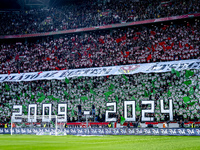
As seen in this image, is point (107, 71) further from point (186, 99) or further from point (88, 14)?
point (88, 14)

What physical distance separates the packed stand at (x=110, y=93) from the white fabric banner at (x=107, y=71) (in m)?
0.70

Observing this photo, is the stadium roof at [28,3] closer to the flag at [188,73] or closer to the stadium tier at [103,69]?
the stadium tier at [103,69]

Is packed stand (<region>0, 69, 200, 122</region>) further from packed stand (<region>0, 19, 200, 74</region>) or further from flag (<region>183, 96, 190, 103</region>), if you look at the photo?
packed stand (<region>0, 19, 200, 74</region>)

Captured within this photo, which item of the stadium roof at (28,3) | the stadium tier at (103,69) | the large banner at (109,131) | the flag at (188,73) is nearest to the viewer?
the large banner at (109,131)

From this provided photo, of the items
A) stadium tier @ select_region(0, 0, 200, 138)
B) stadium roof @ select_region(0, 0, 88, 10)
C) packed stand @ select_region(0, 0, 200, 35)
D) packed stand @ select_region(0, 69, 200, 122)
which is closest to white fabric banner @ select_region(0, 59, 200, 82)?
stadium tier @ select_region(0, 0, 200, 138)

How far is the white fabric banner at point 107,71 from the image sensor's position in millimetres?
28691

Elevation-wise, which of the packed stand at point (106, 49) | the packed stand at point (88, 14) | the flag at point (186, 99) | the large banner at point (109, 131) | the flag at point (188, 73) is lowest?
the large banner at point (109, 131)

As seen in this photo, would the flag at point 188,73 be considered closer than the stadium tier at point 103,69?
Yes

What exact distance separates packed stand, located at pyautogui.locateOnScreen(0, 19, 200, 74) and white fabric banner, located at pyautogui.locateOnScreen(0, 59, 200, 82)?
168cm

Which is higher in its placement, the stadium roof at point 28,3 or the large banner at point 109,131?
the stadium roof at point 28,3

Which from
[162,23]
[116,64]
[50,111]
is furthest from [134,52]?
[50,111]

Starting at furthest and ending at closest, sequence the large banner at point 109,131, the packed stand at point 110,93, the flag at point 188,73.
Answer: the packed stand at point 110,93
the flag at point 188,73
the large banner at point 109,131

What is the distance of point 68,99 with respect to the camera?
33.3 metres

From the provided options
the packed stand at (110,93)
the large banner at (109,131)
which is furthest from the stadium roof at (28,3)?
the large banner at (109,131)
